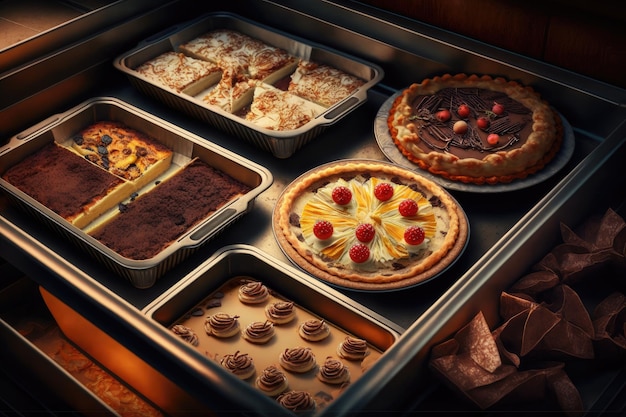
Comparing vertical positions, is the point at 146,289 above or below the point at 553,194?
below

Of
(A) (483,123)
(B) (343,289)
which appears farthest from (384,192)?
(A) (483,123)

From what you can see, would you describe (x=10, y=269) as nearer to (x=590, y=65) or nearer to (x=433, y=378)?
(x=433, y=378)

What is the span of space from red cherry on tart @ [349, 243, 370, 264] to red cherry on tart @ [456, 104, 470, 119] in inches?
38.1

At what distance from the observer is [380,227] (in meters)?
2.75

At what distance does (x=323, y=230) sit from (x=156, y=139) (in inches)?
39.9

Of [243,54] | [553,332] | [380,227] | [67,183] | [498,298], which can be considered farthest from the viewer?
[243,54]

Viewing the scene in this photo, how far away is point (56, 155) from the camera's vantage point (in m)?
3.08

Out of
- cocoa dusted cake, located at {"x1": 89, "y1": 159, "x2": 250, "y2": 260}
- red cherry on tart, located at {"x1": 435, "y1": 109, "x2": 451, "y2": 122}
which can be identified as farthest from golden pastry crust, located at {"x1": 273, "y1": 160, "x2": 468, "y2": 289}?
red cherry on tart, located at {"x1": 435, "y1": 109, "x2": 451, "y2": 122}

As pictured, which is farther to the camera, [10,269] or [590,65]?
A: [590,65]

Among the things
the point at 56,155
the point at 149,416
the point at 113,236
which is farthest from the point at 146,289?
the point at 56,155

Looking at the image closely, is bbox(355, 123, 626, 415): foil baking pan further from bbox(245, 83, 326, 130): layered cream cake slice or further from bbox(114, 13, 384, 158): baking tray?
bbox(245, 83, 326, 130): layered cream cake slice

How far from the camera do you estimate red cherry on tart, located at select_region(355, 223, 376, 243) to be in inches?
105

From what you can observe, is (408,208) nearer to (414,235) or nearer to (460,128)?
(414,235)

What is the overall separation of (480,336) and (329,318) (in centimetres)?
60
